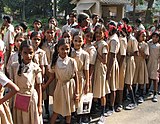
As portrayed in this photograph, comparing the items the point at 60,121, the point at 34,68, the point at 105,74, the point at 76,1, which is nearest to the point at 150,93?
the point at 105,74

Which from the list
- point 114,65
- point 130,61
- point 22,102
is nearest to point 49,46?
point 114,65

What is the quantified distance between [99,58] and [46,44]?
864mm

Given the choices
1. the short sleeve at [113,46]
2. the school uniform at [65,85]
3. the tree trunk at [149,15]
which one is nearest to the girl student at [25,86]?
the school uniform at [65,85]

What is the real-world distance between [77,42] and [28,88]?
109cm

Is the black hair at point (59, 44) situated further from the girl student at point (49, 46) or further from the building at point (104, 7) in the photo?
the building at point (104, 7)

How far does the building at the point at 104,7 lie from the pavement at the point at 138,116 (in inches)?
678

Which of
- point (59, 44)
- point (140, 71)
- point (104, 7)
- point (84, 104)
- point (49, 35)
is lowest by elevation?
point (84, 104)

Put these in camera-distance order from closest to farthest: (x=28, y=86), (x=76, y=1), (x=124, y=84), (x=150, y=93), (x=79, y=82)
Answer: (x=28, y=86) < (x=79, y=82) < (x=124, y=84) < (x=150, y=93) < (x=76, y=1)

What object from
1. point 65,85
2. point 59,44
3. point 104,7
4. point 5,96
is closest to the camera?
point 5,96

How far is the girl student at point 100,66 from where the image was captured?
3.99 meters

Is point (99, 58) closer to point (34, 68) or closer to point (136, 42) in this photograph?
point (136, 42)

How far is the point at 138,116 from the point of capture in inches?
173

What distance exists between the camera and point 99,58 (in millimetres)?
4035

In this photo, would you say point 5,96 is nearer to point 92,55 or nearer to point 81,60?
point 81,60
